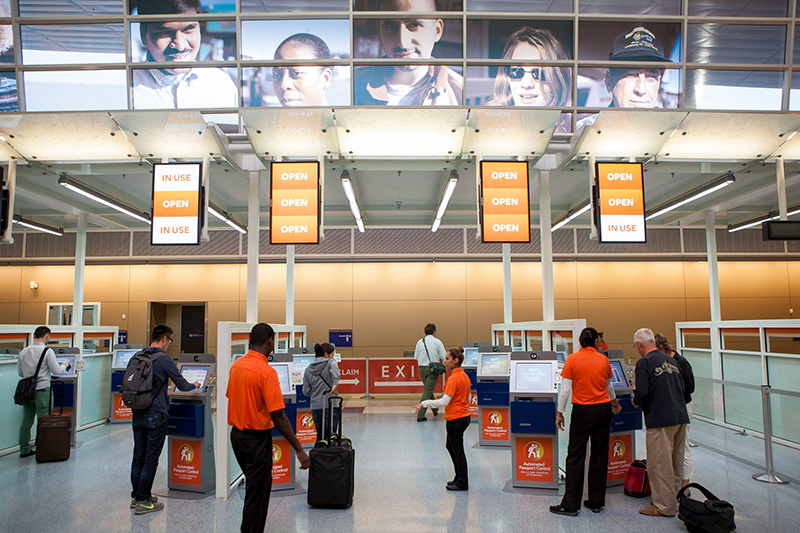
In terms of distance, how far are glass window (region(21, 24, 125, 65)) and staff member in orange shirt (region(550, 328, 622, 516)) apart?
7.12 metres

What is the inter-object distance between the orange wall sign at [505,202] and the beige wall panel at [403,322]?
8.38 m

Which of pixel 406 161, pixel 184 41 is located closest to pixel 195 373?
pixel 406 161

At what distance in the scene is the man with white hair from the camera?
4613 mm

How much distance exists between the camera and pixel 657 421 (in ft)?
15.2

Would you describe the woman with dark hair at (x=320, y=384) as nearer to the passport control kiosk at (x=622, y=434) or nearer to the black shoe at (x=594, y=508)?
the black shoe at (x=594, y=508)

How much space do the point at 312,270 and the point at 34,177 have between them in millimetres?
7292

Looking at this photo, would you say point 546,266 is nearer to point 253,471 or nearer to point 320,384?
point 320,384

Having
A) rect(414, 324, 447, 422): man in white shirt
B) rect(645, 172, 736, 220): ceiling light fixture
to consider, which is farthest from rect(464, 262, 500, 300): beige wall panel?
rect(414, 324, 447, 422): man in white shirt

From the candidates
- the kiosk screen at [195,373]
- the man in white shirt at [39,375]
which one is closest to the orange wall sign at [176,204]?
the kiosk screen at [195,373]

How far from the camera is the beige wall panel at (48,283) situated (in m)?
15.0

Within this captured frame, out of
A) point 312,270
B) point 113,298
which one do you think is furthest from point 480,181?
point 113,298

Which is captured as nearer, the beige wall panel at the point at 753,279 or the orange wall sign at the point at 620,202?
the orange wall sign at the point at 620,202

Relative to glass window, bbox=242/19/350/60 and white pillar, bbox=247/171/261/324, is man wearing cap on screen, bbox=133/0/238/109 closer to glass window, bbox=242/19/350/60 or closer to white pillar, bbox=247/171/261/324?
glass window, bbox=242/19/350/60

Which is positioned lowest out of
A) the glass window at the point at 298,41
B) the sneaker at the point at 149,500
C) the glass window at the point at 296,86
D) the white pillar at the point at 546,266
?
the sneaker at the point at 149,500
